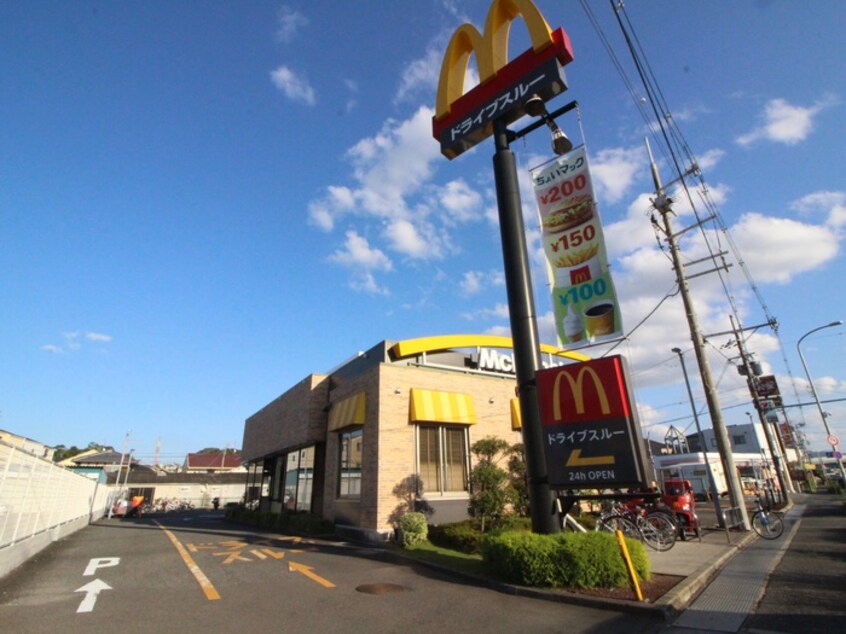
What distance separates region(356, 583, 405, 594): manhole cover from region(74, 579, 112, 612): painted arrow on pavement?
170 inches

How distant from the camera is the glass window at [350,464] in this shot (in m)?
16.1

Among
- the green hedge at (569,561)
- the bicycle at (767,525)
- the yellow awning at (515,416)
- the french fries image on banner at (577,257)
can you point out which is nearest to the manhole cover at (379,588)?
the green hedge at (569,561)

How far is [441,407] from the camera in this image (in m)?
16.2

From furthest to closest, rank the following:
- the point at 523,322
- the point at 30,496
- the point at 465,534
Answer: the point at 465,534
the point at 30,496
the point at 523,322

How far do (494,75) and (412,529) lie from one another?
41.9ft

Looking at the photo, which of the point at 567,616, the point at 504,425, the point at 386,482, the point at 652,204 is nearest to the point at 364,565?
the point at 386,482

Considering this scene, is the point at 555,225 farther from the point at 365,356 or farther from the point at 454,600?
the point at 365,356

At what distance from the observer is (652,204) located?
2088cm

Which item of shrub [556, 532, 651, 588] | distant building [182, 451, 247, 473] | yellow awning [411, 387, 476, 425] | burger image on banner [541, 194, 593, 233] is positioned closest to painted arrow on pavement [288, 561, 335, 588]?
shrub [556, 532, 651, 588]

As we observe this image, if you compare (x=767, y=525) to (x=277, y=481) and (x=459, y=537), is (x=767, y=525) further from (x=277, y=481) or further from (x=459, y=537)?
(x=277, y=481)

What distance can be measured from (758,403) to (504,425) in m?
28.8

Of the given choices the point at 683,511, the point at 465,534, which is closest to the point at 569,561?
the point at 465,534

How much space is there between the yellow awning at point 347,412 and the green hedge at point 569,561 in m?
8.34

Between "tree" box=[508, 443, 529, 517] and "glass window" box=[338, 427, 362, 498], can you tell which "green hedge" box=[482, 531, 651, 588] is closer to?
"tree" box=[508, 443, 529, 517]
